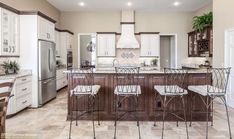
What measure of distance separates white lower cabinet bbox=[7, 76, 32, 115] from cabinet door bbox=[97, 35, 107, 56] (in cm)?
423

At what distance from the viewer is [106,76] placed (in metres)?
4.59

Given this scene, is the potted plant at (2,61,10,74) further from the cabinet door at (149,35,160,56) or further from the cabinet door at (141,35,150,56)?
the cabinet door at (149,35,160,56)

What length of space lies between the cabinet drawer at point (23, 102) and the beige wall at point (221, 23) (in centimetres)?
529

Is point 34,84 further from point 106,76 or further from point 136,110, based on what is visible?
point 136,110

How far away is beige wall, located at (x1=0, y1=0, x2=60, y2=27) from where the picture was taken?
5.97 meters

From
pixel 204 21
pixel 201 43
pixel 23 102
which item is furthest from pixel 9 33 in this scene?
pixel 201 43

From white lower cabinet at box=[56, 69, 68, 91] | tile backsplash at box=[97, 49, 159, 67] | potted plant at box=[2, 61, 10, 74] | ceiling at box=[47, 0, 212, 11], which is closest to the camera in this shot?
potted plant at box=[2, 61, 10, 74]

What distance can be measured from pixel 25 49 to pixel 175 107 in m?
4.01

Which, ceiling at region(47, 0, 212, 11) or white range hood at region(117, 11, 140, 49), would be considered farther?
white range hood at region(117, 11, 140, 49)

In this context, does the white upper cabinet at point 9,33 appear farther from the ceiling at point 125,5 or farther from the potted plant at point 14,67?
the ceiling at point 125,5

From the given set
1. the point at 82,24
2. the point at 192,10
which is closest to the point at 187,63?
the point at 192,10

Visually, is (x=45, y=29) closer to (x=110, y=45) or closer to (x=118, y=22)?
(x=110, y=45)

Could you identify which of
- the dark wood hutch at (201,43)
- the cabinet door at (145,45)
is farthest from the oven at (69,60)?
the dark wood hutch at (201,43)

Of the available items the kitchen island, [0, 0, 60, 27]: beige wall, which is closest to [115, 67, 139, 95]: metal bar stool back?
the kitchen island
